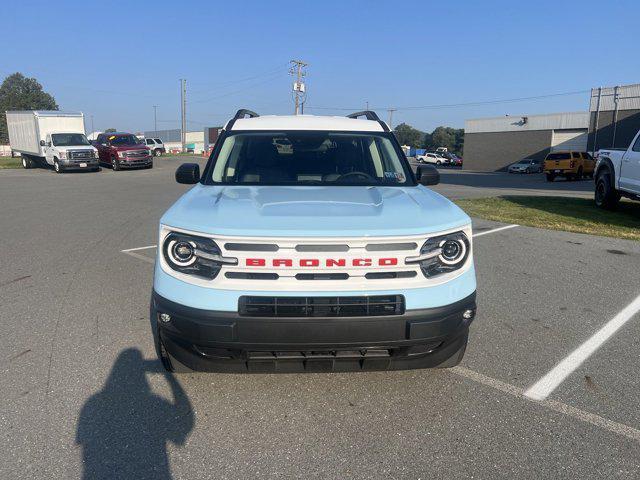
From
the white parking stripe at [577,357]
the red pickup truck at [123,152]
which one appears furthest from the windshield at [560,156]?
the white parking stripe at [577,357]

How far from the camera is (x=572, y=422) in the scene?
2902 mm

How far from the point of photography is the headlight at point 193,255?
9.02 feet

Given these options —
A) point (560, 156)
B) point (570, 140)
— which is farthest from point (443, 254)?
point (570, 140)

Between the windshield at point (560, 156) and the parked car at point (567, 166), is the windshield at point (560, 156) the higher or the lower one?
the higher one

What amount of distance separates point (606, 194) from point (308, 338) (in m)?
11.3

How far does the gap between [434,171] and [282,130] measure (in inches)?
56.3

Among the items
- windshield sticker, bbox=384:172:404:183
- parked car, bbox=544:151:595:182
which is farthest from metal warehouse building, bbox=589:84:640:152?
windshield sticker, bbox=384:172:404:183

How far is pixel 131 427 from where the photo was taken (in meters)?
2.82

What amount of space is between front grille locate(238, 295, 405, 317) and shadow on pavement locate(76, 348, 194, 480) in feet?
2.65

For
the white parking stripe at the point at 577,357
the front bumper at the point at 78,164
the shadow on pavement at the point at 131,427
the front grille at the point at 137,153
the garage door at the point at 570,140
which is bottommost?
the shadow on pavement at the point at 131,427

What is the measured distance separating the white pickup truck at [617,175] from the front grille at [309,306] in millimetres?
9319

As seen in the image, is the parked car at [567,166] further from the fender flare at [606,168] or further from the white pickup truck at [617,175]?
the fender flare at [606,168]

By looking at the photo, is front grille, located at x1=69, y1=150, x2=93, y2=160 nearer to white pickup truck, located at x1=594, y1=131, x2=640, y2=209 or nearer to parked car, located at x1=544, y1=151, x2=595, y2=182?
white pickup truck, located at x1=594, y1=131, x2=640, y2=209

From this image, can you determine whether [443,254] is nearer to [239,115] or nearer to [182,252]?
[182,252]
